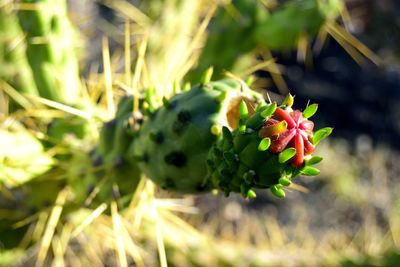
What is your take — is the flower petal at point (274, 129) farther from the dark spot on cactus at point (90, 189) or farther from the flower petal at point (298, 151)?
the dark spot on cactus at point (90, 189)

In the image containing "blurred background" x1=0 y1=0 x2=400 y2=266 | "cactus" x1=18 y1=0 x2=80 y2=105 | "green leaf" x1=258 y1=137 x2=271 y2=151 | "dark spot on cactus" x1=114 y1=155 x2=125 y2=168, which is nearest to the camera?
"green leaf" x1=258 y1=137 x2=271 y2=151

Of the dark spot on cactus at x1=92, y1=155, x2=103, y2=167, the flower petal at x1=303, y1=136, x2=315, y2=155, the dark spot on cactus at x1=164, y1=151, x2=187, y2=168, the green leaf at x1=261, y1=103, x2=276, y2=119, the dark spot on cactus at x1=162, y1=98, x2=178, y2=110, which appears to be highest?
the green leaf at x1=261, y1=103, x2=276, y2=119

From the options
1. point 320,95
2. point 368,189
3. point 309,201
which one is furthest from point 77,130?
point 320,95

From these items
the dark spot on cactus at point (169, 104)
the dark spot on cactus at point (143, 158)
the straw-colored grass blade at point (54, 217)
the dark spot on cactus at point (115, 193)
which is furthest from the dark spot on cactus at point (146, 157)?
the straw-colored grass blade at point (54, 217)

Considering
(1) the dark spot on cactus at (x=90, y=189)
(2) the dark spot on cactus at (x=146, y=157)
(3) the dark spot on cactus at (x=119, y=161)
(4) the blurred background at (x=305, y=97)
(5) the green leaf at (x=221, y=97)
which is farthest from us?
(4) the blurred background at (x=305, y=97)

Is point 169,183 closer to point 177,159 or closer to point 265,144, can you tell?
point 177,159

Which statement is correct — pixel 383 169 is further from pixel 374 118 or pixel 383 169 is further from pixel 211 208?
pixel 211 208

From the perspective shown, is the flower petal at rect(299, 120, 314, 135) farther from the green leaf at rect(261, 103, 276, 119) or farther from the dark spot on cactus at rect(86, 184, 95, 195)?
the dark spot on cactus at rect(86, 184, 95, 195)

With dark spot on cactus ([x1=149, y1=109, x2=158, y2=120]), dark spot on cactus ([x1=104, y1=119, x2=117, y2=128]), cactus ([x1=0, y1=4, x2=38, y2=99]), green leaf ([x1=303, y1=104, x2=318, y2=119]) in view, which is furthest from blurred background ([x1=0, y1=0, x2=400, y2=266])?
green leaf ([x1=303, y1=104, x2=318, y2=119])
